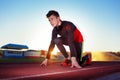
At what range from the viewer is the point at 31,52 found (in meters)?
39.6

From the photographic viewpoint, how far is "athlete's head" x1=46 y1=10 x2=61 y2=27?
6.81 meters

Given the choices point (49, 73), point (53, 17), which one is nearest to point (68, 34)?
point (53, 17)

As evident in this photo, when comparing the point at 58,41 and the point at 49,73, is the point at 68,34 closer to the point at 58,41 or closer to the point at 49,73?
the point at 58,41

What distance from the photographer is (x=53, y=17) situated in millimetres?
6855

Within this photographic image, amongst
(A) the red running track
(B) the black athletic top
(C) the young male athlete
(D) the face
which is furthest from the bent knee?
(A) the red running track

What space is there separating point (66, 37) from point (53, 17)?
2.38 feet

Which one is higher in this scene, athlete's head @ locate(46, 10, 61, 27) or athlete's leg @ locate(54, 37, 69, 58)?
athlete's head @ locate(46, 10, 61, 27)

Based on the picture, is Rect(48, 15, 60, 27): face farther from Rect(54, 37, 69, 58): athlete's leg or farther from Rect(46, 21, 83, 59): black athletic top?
Rect(54, 37, 69, 58): athlete's leg

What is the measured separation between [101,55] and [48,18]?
A: 262 feet

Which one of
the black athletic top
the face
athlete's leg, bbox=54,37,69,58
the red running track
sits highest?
the face

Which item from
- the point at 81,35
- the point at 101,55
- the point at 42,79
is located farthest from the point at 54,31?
the point at 101,55

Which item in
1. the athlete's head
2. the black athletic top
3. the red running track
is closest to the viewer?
the red running track

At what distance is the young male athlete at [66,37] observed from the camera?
22.6 feet

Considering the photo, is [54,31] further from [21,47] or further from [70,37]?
[21,47]
